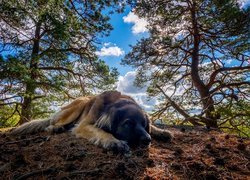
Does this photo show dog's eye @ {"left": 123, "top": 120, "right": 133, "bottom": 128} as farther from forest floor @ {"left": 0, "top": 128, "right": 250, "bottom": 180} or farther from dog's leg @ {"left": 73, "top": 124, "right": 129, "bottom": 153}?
forest floor @ {"left": 0, "top": 128, "right": 250, "bottom": 180}

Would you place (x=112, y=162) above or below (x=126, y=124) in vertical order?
below

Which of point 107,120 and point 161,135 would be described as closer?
point 107,120

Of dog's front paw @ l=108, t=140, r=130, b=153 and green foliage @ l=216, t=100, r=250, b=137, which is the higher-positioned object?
green foliage @ l=216, t=100, r=250, b=137

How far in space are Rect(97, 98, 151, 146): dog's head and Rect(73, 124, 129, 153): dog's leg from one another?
0.43ft

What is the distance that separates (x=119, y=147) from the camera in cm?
314

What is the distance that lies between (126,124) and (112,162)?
0.93m

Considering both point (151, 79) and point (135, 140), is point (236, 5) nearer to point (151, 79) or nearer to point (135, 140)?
point (151, 79)

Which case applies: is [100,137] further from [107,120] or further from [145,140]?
[145,140]

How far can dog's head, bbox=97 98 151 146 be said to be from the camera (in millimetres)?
3413

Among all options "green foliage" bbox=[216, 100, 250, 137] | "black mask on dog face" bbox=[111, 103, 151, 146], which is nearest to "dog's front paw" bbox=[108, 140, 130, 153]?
"black mask on dog face" bbox=[111, 103, 151, 146]

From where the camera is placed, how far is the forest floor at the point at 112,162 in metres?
2.40

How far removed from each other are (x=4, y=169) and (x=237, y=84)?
9915 mm

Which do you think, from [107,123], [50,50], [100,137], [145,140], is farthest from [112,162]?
[50,50]

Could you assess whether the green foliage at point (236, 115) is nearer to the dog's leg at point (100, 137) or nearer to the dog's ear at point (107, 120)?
the dog's ear at point (107, 120)
